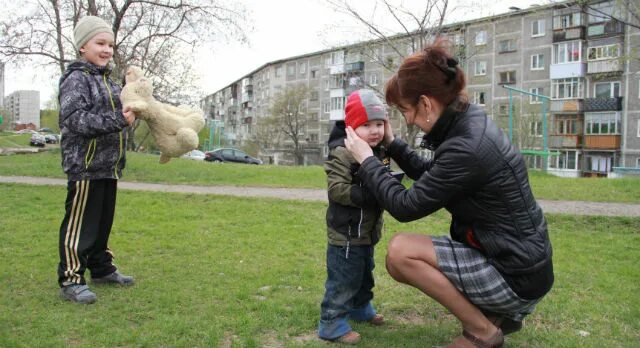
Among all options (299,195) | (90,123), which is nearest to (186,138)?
(90,123)

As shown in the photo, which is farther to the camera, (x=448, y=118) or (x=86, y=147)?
(x=86, y=147)

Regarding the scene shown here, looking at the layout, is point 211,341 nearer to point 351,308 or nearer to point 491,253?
point 351,308

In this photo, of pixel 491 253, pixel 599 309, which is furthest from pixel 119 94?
pixel 599 309

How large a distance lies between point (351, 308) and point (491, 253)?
1022 mm

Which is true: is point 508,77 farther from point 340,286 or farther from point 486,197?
point 486,197

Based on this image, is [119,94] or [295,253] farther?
[295,253]

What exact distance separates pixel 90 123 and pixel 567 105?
4096 centimetres

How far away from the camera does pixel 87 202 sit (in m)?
3.88

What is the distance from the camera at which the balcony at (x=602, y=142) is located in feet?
122

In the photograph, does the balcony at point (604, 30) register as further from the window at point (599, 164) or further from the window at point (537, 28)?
the window at point (599, 164)

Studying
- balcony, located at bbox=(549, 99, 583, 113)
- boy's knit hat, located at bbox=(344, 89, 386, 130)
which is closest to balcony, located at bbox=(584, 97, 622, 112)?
balcony, located at bbox=(549, 99, 583, 113)

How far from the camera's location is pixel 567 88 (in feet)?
129

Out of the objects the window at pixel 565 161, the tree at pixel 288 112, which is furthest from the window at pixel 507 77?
the tree at pixel 288 112

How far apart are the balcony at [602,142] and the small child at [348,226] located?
39.7m
